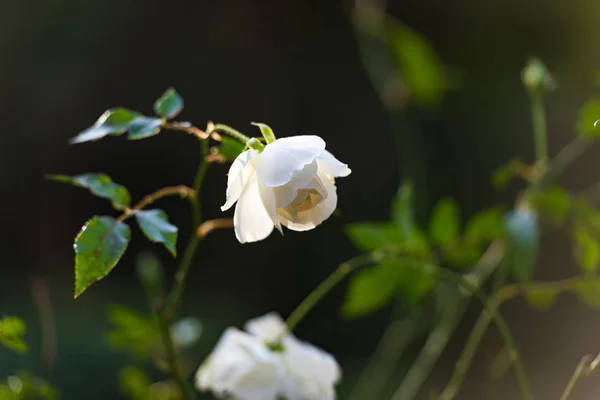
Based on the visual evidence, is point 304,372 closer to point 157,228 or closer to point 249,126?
point 157,228

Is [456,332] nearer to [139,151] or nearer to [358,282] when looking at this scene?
[139,151]

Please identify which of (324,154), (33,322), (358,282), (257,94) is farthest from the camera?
(257,94)

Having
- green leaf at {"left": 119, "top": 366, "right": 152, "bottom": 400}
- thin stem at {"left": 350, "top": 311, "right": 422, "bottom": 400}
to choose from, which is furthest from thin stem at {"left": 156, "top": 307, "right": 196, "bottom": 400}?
thin stem at {"left": 350, "top": 311, "right": 422, "bottom": 400}

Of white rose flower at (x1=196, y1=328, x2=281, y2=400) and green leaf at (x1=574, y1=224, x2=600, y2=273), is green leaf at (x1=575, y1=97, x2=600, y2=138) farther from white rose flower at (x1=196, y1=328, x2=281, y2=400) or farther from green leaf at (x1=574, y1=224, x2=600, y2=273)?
white rose flower at (x1=196, y1=328, x2=281, y2=400)

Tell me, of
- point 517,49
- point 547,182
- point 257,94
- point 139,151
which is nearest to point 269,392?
point 547,182

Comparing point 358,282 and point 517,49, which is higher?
point 517,49

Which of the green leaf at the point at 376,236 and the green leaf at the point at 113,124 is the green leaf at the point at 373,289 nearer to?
the green leaf at the point at 376,236

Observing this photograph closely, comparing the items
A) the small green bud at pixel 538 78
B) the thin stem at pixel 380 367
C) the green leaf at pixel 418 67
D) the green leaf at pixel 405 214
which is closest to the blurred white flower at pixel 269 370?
the green leaf at pixel 405 214
